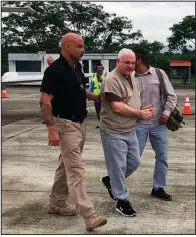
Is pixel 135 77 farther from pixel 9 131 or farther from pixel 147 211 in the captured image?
pixel 9 131

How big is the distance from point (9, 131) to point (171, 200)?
20.8ft

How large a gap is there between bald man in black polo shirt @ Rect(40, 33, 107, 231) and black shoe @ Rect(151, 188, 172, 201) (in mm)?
1079

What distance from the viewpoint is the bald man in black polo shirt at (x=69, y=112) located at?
4.04 metres

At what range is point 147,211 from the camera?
457 centimetres

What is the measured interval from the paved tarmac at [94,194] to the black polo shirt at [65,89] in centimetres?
104

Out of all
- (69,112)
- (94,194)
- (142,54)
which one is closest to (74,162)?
(69,112)

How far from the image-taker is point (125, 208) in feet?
14.5

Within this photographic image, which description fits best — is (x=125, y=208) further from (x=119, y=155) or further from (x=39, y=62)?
(x=39, y=62)

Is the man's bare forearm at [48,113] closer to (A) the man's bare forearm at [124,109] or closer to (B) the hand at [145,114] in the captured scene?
(A) the man's bare forearm at [124,109]

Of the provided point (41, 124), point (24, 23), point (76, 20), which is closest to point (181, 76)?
point (76, 20)

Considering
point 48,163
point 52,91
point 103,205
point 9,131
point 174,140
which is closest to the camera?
point 52,91

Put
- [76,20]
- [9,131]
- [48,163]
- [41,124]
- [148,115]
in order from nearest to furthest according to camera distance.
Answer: [148,115] < [48,163] < [9,131] < [41,124] < [76,20]

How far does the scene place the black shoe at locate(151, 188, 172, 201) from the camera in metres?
4.96

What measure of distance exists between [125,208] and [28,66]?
1627 inches
